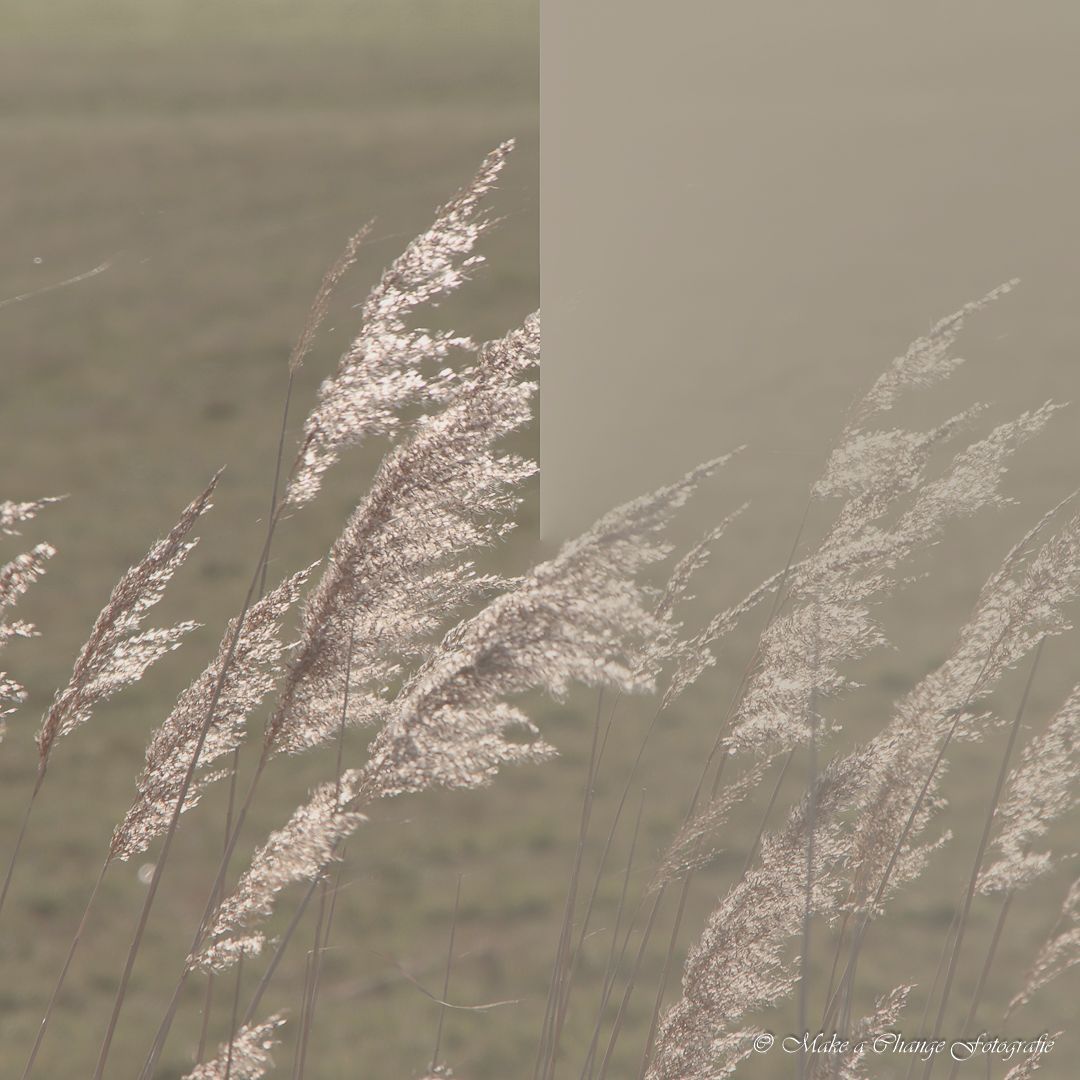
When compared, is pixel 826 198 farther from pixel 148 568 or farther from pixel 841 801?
pixel 148 568

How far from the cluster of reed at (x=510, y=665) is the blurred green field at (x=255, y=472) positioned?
0.86ft

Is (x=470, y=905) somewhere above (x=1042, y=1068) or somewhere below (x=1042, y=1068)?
below

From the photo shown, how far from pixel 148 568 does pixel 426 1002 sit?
1.10 metres

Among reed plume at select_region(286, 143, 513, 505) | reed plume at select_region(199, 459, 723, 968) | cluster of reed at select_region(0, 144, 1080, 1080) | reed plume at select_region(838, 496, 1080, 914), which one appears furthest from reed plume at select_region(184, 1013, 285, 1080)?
reed plume at select_region(838, 496, 1080, 914)

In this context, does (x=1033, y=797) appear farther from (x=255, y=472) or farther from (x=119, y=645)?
(x=255, y=472)

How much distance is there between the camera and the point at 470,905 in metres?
1.83

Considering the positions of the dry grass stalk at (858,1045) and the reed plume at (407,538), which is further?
the dry grass stalk at (858,1045)

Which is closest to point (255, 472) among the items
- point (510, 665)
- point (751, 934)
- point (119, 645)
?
point (119, 645)

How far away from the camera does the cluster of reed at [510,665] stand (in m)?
0.71

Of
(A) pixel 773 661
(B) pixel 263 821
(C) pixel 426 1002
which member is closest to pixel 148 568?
(A) pixel 773 661

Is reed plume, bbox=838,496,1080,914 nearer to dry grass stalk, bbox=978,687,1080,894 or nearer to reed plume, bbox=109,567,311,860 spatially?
dry grass stalk, bbox=978,687,1080,894

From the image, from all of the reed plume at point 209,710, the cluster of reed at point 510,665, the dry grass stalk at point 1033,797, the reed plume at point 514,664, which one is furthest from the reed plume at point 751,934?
the reed plume at point 209,710

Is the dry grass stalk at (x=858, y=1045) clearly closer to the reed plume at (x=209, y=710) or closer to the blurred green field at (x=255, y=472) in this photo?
the blurred green field at (x=255, y=472)

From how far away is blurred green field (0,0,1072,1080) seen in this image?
140 centimetres
